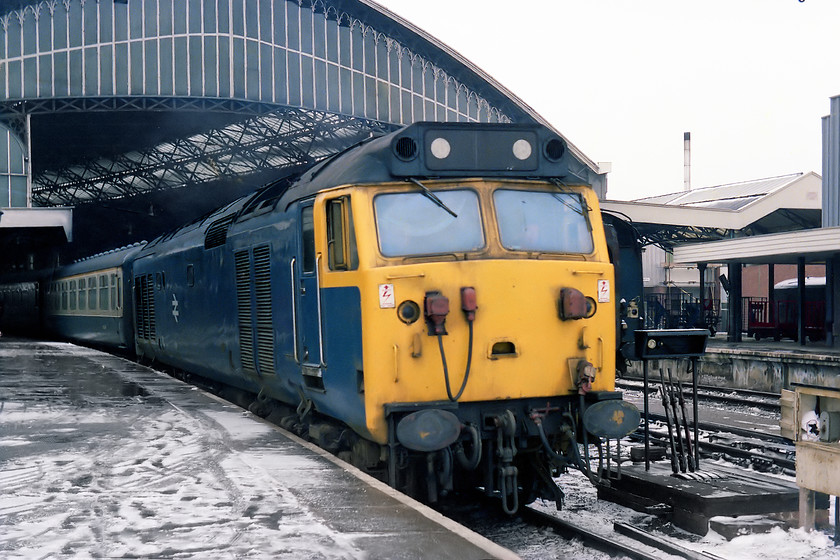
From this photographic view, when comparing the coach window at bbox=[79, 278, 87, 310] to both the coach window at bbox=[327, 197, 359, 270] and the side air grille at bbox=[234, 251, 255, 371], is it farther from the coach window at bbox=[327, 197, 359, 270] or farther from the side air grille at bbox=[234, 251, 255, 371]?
the coach window at bbox=[327, 197, 359, 270]

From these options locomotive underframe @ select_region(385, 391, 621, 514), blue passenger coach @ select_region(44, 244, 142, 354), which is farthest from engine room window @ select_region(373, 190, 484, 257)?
blue passenger coach @ select_region(44, 244, 142, 354)

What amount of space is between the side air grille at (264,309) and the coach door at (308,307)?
3.19ft

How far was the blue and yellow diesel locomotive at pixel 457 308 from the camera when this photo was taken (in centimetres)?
725

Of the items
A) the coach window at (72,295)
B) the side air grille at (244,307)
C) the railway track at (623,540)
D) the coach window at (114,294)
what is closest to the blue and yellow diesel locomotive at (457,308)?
the railway track at (623,540)

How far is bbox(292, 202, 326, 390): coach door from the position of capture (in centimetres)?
817

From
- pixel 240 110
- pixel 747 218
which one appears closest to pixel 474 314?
pixel 747 218

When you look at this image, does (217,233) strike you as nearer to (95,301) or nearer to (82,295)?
(95,301)

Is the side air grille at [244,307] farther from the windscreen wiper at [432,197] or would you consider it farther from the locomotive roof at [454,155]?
the windscreen wiper at [432,197]

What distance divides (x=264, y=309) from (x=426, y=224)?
2.92 m

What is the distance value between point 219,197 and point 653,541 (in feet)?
162

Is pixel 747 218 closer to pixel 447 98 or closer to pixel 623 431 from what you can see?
pixel 447 98

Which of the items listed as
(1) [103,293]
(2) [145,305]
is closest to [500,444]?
(2) [145,305]

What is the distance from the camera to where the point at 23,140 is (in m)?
38.2

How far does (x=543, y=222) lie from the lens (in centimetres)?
796
